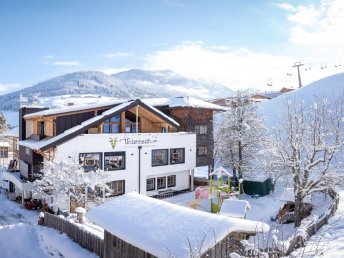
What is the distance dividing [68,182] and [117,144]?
669 cm

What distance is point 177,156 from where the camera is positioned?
32.7 metres

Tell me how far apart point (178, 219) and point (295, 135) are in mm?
11947

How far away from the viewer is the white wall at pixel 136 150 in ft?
85.5

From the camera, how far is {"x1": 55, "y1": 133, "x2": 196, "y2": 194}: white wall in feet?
85.5

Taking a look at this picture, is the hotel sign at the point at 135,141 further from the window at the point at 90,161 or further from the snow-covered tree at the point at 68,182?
the snow-covered tree at the point at 68,182

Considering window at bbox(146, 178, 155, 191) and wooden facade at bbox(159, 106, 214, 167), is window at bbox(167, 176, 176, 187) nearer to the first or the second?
window at bbox(146, 178, 155, 191)

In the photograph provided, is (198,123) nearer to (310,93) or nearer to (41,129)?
(41,129)

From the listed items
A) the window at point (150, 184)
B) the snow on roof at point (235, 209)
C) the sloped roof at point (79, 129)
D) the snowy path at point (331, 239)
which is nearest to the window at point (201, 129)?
the sloped roof at point (79, 129)

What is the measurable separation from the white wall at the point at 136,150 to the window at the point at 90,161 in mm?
376

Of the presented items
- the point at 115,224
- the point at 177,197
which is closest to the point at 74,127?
the point at 177,197

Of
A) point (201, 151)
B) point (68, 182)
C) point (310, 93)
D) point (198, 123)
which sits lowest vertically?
point (68, 182)

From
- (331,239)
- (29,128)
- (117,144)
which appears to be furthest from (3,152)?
(331,239)

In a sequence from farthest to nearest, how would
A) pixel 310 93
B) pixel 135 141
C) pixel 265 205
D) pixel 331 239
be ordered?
pixel 310 93 < pixel 265 205 < pixel 135 141 < pixel 331 239

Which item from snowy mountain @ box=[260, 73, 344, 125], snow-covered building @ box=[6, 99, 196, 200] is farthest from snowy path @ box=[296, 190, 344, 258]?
snowy mountain @ box=[260, 73, 344, 125]
